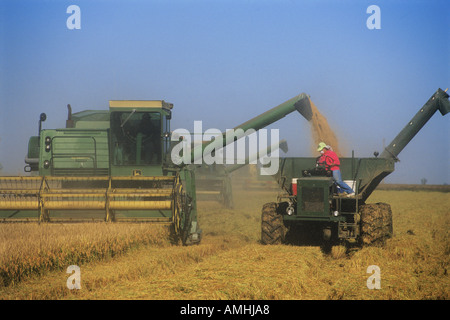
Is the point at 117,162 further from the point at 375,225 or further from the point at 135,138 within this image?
the point at 375,225

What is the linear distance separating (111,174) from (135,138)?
3.32 ft

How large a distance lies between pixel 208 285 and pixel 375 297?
210 centimetres

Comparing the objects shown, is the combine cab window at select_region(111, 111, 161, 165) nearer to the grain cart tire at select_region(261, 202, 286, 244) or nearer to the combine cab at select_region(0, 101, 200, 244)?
the combine cab at select_region(0, 101, 200, 244)

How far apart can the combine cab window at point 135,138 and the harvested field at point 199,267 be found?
2181 millimetres

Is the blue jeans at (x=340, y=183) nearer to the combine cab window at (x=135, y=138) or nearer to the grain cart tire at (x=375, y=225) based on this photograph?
the grain cart tire at (x=375, y=225)

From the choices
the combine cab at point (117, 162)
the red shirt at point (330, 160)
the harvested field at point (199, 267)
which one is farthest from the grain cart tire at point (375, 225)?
the combine cab at point (117, 162)

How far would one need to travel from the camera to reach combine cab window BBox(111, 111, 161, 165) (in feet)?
42.3

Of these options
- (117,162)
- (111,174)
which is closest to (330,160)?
(117,162)

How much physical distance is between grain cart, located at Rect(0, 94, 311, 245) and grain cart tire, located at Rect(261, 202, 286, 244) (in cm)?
172

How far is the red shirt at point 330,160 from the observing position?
11.3 meters

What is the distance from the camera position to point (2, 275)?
793 cm

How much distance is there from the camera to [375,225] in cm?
1059
